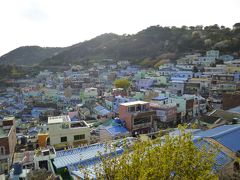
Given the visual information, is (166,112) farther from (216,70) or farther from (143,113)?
(216,70)

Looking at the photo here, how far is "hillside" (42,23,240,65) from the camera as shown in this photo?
56.6 metres

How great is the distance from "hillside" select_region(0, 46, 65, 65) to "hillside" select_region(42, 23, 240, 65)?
32174 millimetres

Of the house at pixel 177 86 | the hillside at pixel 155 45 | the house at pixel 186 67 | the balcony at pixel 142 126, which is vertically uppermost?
the hillside at pixel 155 45

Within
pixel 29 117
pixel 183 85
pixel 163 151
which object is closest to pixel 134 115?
pixel 163 151

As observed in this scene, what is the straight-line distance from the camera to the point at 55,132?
1792cm

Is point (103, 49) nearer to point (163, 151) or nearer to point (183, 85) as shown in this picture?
point (183, 85)

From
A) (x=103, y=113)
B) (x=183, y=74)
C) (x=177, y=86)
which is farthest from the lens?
(x=183, y=74)

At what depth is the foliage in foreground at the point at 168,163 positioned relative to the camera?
5.15 m

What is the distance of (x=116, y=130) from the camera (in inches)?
800

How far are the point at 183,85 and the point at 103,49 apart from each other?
2194 inches

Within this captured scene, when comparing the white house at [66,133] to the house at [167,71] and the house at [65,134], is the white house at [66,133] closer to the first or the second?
the house at [65,134]

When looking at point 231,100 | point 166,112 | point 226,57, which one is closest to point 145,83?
point 226,57

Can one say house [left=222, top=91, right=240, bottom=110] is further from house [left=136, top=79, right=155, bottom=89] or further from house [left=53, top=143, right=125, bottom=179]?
house [left=136, top=79, right=155, bottom=89]

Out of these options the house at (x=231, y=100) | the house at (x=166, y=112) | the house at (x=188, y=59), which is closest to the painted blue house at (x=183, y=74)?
the house at (x=188, y=59)
